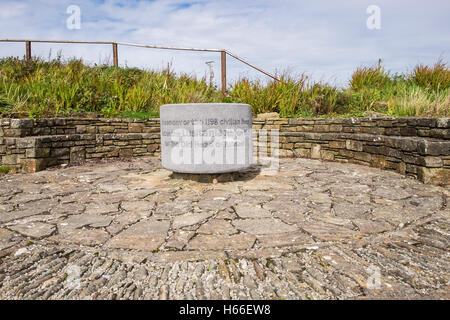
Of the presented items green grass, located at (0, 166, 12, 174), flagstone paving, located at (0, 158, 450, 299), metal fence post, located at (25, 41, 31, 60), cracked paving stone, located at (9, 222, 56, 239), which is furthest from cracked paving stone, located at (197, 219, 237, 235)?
metal fence post, located at (25, 41, 31, 60)

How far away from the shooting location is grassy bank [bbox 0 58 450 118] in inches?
265

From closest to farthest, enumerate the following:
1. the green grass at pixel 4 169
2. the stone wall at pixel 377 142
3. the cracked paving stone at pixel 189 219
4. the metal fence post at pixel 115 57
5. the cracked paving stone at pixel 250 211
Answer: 1. the cracked paving stone at pixel 189 219
2. the cracked paving stone at pixel 250 211
3. the stone wall at pixel 377 142
4. the green grass at pixel 4 169
5. the metal fence post at pixel 115 57

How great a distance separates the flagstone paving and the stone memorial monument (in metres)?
0.32

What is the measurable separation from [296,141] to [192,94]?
3.31 metres

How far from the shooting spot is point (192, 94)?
29.1ft

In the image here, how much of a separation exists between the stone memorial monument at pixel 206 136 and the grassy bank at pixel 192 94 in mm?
3344

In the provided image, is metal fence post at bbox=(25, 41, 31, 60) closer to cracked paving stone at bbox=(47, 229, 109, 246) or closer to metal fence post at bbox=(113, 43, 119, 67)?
metal fence post at bbox=(113, 43, 119, 67)

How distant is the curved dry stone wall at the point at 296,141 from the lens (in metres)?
4.74

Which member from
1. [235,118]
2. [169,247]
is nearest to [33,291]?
[169,247]

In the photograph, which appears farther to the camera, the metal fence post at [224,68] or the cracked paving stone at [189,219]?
the metal fence post at [224,68]

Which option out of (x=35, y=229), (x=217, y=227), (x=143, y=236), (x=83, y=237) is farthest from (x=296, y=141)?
(x=35, y=229)

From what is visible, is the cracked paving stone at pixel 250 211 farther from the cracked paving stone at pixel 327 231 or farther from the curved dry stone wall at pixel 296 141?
the curved dry stone wall at pixel 296 141

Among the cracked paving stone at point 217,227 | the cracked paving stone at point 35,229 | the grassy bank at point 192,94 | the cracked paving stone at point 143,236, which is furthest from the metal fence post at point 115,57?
the cracked paving stone at point 217,227

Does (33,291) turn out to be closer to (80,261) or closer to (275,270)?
(80,261)
